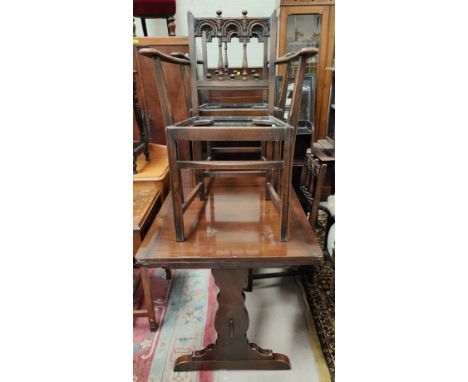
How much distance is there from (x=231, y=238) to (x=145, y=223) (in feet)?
2.02

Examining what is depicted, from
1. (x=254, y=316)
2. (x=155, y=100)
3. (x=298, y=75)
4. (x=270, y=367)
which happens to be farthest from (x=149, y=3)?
(x=270, y=367)

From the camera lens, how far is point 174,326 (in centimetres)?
151

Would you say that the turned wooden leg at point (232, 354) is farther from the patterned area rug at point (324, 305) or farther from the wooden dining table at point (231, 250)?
the patterned area rug at point (324, 305)

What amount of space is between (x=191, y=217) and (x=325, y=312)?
0.88 m

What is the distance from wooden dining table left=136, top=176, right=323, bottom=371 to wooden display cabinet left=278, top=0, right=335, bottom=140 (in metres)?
1.35

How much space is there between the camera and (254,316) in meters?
1.56

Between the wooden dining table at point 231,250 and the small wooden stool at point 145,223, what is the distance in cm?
20

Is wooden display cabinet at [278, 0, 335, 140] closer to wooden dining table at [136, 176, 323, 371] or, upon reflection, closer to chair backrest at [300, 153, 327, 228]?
chair backrest at [300, 153, 327, 228]

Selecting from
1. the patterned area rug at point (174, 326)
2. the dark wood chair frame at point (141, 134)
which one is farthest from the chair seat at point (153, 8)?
the patterned area rug at point (174, 326)

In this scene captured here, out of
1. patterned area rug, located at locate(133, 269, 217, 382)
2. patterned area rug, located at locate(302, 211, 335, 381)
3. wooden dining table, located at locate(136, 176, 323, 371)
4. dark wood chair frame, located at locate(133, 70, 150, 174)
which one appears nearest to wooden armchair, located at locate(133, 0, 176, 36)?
dark wood chair frame, located at locate(133, 70, 150, 174)

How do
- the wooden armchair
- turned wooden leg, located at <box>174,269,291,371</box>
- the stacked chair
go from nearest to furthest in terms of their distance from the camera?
1. the stacked chair
2. turned wooden leg, located at <box>174,269,291,371</box>
3. the wooden armchair

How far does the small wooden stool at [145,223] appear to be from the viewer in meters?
1.39

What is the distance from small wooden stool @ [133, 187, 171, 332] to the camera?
1391mm

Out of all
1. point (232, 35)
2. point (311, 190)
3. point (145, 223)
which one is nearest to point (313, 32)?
point (232, 35)
